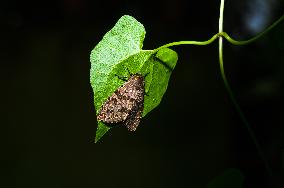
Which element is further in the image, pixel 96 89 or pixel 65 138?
pixel 65 138

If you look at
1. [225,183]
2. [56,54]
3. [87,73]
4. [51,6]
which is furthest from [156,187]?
[225,183]

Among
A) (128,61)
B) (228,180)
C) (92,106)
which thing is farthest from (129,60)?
(92,106)

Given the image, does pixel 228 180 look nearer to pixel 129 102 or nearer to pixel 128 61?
pixel 128 61

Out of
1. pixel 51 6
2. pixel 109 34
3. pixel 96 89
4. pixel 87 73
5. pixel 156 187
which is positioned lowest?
pixel 156 187

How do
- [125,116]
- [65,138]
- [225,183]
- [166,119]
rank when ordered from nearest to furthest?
[225,183] < [125,116] < [65,138] < [166,119]

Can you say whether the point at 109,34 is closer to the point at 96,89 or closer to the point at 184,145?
the point at 96,89

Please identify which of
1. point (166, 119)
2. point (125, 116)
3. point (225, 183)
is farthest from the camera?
point (166, 119)

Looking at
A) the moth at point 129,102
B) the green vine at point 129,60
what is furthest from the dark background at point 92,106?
the green vine at point 129,60
